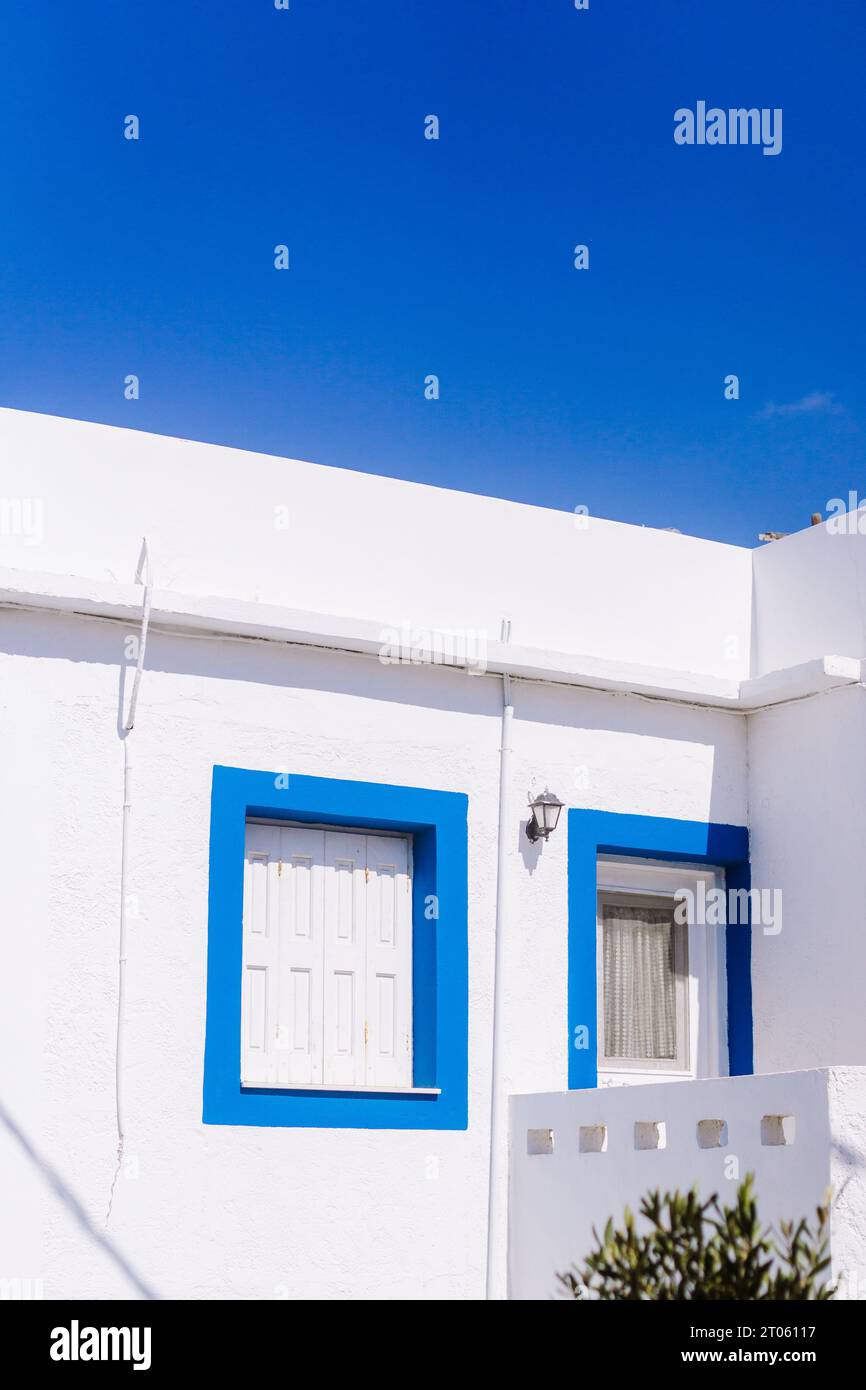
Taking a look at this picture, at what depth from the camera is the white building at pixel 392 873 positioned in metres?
7.23

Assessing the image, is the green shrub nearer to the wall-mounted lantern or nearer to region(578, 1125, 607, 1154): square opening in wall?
region(578, 1125, 607, 1154): square opening in wall

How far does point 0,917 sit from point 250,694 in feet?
5.12

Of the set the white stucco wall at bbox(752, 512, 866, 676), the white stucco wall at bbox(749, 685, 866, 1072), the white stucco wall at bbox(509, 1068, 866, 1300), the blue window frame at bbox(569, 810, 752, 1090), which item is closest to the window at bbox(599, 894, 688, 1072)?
the blue window frame at bbox(569, 810, 752, 1090)

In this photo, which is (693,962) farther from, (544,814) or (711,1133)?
(711,1133)

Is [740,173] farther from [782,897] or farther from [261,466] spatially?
[782,897]

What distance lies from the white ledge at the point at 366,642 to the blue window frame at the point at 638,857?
692 millimetres

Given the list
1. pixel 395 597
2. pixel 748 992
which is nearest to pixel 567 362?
pixel 395 597

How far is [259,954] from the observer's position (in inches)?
311

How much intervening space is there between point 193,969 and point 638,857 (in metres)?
2.62

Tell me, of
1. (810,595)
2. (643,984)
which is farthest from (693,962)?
(810,595)

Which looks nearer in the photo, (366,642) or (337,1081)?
(337,1081)

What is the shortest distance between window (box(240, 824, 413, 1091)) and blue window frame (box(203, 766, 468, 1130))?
0.28 feet

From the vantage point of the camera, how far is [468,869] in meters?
8.36

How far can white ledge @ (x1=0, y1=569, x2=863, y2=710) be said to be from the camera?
750 cm
